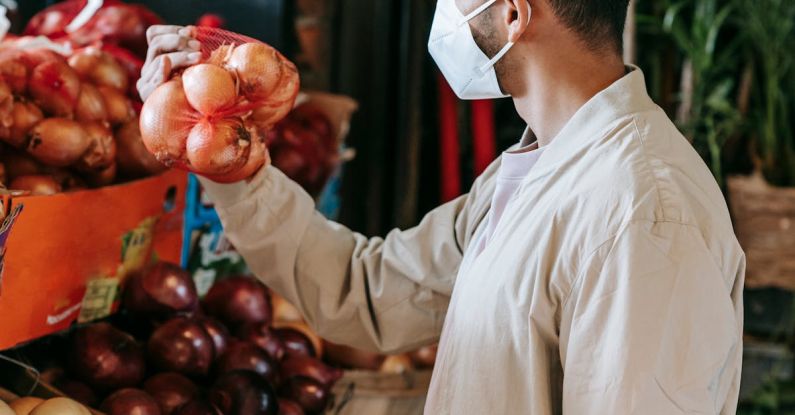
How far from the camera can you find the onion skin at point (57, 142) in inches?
64.0

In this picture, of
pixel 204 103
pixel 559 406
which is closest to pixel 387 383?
pixel 559 406

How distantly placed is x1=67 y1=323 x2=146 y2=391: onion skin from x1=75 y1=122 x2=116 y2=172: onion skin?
317 millimetres

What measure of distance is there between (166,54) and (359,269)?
0.59 m

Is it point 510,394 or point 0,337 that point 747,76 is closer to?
point 510,394

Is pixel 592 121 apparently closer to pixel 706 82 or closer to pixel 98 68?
pixel 98 68

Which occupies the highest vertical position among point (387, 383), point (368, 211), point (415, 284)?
point (415, 284)

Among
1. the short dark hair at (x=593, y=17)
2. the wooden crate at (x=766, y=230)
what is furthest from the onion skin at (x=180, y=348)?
the wooden crate at (x=766, y=230)

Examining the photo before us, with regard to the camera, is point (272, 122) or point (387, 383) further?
point (387, 383)

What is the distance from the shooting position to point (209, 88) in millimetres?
1422

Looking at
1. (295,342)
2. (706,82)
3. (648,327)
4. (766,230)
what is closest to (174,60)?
(648,327)

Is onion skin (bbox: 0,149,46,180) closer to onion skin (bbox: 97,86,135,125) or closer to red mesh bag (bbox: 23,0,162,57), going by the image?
onion skin (bbox: 97,86,135,125)

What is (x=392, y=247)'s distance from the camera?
1.89m

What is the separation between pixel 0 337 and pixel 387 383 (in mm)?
966

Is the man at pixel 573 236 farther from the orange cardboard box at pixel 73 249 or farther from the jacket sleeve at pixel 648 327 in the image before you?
the orange cardboard box at pixel 73 249
